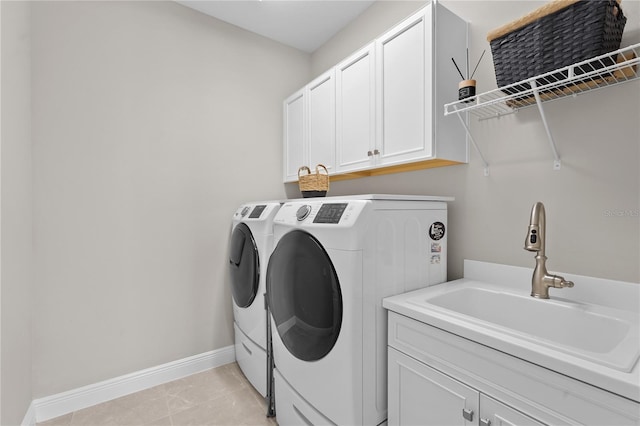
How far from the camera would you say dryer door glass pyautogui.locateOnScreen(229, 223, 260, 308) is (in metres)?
1.93

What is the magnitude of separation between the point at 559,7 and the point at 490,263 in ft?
3.48

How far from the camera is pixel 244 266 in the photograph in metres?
2.05

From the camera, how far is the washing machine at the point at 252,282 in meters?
1.83

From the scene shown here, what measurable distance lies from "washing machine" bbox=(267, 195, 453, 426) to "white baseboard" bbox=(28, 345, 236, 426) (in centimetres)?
97

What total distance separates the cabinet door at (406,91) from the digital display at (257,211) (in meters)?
0.79

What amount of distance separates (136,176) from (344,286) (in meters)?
1.70

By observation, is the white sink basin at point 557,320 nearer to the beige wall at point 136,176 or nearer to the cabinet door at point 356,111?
the cabinet door at point 356,111

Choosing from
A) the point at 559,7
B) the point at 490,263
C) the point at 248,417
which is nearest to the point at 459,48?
the point at 559,7

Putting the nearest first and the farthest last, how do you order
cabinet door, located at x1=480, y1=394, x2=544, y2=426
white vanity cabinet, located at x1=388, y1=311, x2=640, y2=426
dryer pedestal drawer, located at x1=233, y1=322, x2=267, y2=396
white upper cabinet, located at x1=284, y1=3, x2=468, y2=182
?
white vanity cabinet, located at x1=388, y1=311, x2=640, y2=426
cabinet door, located at x1=480, y1=394, x2=544, y2=426
white upper cabinet, located at x1=284, y1=3, x2=468, y2=182
dryer pedestal drawer, located at x1=233, y1=322, x2=267, y2=396

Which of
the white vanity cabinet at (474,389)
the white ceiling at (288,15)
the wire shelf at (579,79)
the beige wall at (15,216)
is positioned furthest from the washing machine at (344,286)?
the white ceiling at (288,15)

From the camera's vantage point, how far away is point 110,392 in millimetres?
1963

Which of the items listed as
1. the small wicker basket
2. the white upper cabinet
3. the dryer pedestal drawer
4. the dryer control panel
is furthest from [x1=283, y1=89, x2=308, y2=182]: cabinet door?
the dryer pedestal drawer

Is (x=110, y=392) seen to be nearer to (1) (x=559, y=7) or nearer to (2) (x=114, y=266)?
(2) (x=114, y=266)

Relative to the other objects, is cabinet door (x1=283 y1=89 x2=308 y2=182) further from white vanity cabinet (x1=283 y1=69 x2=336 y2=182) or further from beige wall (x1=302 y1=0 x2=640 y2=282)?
beige wall (x1=302 y1=0 x2=640 y2=282)
